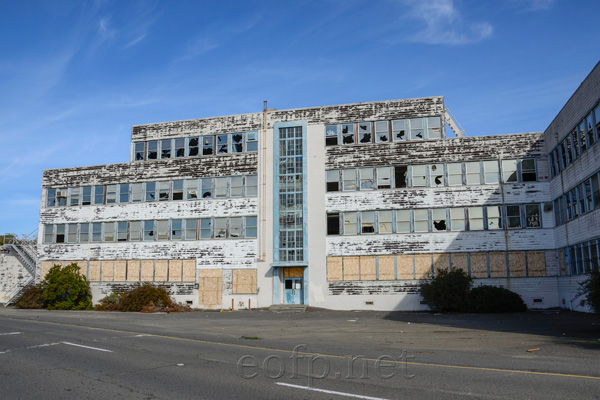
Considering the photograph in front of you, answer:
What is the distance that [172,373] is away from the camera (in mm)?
10172

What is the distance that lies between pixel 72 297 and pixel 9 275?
32.8 ft

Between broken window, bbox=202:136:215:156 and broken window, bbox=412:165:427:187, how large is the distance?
15.4m

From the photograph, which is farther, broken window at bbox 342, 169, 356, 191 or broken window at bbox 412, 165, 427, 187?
broken window at bbox 342, 169, 356, 191

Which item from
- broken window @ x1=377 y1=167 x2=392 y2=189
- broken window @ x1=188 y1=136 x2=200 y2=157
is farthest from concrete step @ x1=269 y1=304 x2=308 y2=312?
broken window @ x1=188 y1=136 x2=200 y2=157

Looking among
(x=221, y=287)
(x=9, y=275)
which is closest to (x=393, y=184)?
(x=221, y=287)

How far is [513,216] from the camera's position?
32.9m

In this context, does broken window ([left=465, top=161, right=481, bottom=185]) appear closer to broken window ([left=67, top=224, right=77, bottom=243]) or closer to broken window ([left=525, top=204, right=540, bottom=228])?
broken window ([left=525, top=204, right=540, bottom=228])

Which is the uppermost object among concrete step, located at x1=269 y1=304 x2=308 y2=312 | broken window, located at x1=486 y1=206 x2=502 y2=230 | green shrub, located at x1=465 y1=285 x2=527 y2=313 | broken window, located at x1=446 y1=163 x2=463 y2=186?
broken window, located at x1=446 y1=163 x2=463 y2=186

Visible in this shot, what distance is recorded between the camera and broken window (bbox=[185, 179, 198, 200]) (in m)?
A: 39.2

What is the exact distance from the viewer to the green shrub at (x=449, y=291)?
3089 centimetres

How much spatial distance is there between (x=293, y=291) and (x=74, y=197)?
2083 cm

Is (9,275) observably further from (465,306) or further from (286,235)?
(465,306)

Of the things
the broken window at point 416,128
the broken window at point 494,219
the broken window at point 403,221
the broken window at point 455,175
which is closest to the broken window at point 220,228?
the broken window at point 403,221

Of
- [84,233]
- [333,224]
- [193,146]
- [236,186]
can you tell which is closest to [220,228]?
[236,186]
